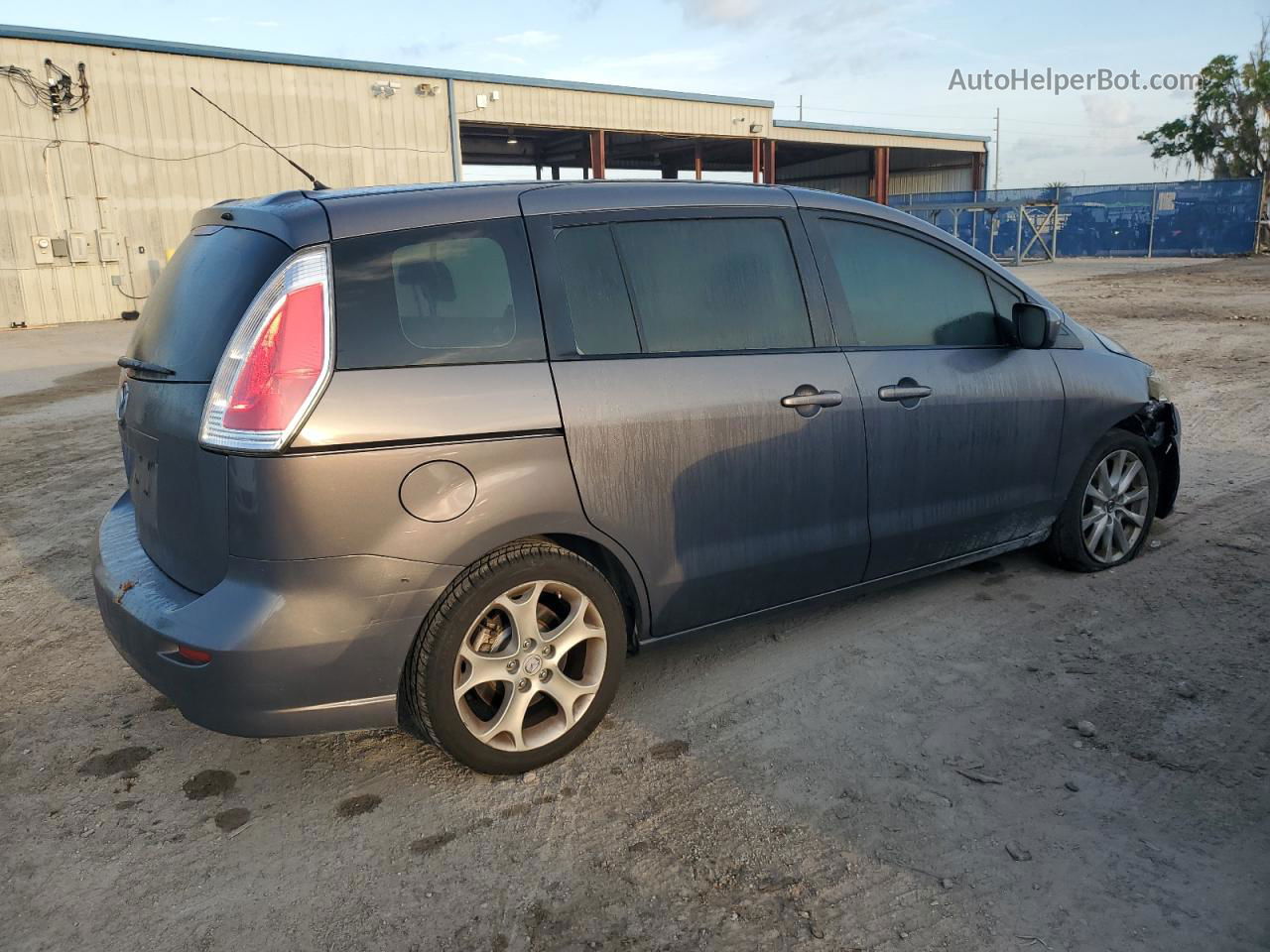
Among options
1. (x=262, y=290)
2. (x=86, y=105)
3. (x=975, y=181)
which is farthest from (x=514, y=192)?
(x=975, y=181)

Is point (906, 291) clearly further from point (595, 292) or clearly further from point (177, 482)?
point (177, 482)

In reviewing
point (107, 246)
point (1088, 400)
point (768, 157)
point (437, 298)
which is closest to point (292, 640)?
point (437, 298)

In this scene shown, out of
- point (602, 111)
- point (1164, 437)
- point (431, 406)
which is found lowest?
point (1164, 437)

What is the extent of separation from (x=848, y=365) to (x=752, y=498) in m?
0.66

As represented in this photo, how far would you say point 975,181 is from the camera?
48781 mm

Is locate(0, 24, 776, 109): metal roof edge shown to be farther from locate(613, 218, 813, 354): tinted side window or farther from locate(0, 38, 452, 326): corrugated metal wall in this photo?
locate(613, 218, 813, 354): tinted side window

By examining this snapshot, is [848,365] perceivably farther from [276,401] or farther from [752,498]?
[276,401]

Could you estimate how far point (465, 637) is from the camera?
9.40ft

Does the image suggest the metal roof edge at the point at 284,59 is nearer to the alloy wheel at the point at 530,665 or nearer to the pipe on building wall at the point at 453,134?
the pipe on building wall at the point at 453,134

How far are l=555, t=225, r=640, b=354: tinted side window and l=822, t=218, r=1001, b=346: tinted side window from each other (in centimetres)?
100

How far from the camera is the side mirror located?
4027 mm

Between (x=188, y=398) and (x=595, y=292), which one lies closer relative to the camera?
(x=188, y=398)

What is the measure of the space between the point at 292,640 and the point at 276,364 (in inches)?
29.1

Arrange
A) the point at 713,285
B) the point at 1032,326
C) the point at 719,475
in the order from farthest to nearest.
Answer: the point at 1032,326 < the point at 713,285 < the point at 719,475
